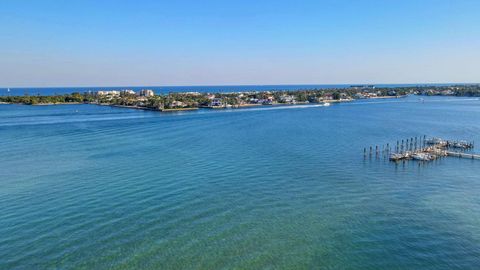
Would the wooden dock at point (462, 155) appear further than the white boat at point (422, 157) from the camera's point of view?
Yes

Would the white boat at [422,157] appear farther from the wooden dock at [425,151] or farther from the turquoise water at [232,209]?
the turquoise water at [232,209]

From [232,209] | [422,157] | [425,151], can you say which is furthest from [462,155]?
[232,209]

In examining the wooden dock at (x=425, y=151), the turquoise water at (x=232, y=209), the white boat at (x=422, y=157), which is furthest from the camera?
the wooden dock at (x=425, y=151)

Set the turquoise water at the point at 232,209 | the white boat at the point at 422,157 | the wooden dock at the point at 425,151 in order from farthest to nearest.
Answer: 1. the wooden dock at the point at 425,151
2. the white boat at the point at 422,157
3. the turquoise water at the point at 232,209

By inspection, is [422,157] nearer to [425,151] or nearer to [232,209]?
[425,151]

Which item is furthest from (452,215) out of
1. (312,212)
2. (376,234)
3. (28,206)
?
(28,206)

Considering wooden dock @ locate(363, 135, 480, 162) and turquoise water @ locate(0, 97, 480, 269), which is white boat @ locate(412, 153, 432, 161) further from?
turquoise water @ locate(0, 97, 480, 269)

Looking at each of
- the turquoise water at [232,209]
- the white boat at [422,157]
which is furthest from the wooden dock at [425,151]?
the turquoise water at [232,209]

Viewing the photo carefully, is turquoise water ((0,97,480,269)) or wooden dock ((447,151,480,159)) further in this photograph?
wooden dock ((447,151,480,159))

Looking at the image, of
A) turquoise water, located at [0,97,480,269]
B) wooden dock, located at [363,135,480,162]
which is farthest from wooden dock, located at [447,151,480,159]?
turquoise water, located at [0,97,480,269]
